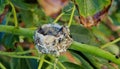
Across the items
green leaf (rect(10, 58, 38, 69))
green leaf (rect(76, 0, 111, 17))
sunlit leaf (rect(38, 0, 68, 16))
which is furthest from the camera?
sunlit leaf (rect(38, 0, 68, 16))

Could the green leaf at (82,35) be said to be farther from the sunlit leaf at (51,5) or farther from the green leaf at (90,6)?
the sunlit leaf at (51,5)

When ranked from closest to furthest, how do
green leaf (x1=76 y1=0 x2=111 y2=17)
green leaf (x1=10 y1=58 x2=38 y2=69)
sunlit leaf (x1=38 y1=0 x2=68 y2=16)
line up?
green leaf (x1=76 y1=0 x2=111 y2=17) < green leaf (x1=10 y1=58 x2=38 y2=69) < sunlit leaf (x1=38 y1=0 x2=68 y2=16)

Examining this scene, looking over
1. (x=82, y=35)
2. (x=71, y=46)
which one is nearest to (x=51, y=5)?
(x=82, y=35)

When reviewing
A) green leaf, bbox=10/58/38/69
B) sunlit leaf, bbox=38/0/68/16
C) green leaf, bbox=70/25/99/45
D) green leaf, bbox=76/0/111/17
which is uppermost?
green leaf, bbox=76/0/111/17

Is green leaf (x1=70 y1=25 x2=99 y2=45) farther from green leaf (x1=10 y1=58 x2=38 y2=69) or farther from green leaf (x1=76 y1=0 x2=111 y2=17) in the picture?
green leaf (x1=76 y1=0 x2=111 y2=17)

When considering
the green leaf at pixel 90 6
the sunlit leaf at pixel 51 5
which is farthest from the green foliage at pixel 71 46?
the sunlit leaf at pixel 51 5

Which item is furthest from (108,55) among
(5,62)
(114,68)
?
(5,62)

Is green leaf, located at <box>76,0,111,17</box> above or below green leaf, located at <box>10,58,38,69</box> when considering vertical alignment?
above

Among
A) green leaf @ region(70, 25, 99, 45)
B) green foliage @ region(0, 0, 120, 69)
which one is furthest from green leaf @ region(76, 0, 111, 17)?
green leaf @ region(70, 25, 99, 45)

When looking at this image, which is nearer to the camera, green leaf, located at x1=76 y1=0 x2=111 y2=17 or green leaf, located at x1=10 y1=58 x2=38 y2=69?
green leaf, located at x1=76 y1=0 x2=111 y2=17
